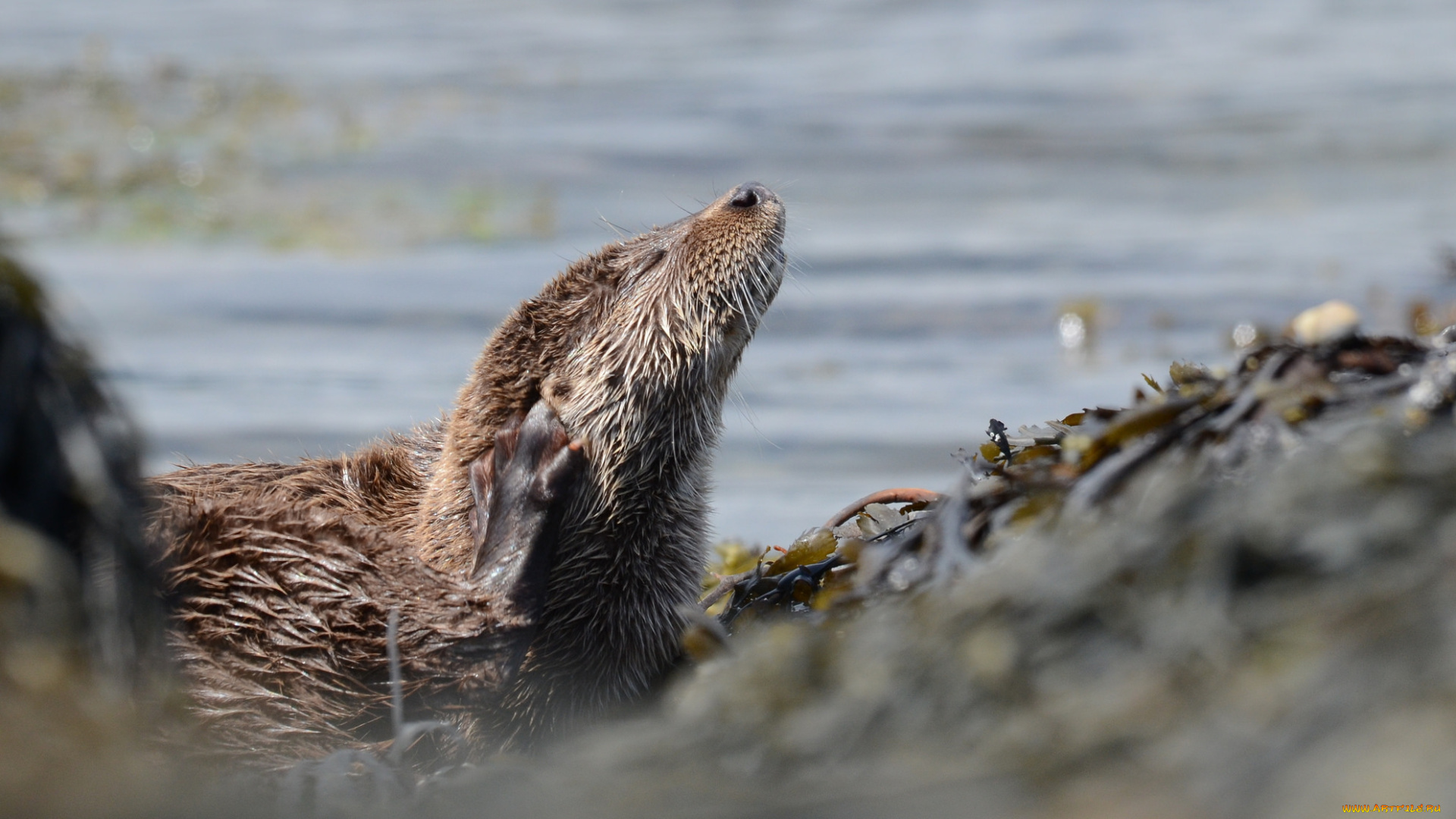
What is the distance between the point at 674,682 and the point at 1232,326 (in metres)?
7.25

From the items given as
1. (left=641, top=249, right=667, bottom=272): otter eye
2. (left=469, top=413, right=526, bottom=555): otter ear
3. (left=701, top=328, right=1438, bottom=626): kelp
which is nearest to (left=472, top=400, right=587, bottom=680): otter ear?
(left=469, top=413, right=526, bottom=555): otter ear

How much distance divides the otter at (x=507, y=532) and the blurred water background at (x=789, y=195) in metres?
0.55

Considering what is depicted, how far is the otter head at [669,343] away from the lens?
145 inches

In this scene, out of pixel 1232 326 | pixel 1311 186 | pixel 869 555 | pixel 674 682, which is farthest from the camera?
pixel 1311 186

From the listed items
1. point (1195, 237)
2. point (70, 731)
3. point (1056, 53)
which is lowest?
point (70, 731)

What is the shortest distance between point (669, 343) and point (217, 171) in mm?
13464

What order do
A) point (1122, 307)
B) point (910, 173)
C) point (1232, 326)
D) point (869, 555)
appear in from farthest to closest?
point (910, 173)
point (1122, 307)
point (1232, 326)
point (869, 555)

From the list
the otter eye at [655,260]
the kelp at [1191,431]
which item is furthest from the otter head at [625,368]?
the kelp at [1191,431]

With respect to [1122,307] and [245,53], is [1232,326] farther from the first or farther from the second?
[245,53]

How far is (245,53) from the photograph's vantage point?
78.3 ft

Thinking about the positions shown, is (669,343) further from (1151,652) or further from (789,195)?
(789,195)

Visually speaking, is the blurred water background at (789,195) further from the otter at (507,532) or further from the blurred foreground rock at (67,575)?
the otter at (507,532)

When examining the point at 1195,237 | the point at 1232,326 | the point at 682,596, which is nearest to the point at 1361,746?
the point at 682,596

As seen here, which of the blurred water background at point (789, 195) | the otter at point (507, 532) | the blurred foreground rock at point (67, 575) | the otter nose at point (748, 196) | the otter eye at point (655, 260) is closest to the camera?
the blurred foreground rock at point (67, 575)
